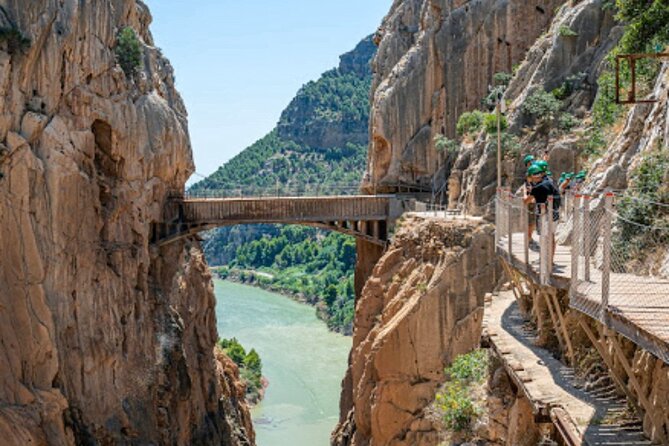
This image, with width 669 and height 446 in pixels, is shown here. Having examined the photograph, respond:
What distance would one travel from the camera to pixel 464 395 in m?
14.0

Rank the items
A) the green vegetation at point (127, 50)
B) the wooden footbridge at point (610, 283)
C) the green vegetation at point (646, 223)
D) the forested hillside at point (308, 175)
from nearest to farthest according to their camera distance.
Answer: the wooden footbridge at point (610, 283)
the green vegetation at point (646, 223)
the green vegetation at point (127, 50)
the forested hillside at point (308, 175)

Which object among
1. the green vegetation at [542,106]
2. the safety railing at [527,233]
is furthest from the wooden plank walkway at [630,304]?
the green vegetation at [542,106]

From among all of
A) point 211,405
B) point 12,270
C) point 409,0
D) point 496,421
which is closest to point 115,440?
point 12,270

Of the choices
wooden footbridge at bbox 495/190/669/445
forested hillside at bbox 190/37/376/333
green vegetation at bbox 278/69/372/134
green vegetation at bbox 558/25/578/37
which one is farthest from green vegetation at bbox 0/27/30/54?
green vegetation at bbox 278/69/372/134

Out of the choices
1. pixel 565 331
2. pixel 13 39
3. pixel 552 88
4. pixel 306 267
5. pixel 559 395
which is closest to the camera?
pixel 559 395

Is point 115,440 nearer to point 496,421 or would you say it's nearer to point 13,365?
point 13,365

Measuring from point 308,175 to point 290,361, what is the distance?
62410 millimetres

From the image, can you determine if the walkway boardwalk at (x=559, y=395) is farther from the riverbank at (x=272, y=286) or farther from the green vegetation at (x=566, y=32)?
the riverbank at (x=272, y=286)

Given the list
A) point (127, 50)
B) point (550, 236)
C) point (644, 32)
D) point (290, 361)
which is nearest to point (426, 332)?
point (644, 32)

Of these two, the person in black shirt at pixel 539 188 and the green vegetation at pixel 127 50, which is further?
the green vegetation at pixel 127 50

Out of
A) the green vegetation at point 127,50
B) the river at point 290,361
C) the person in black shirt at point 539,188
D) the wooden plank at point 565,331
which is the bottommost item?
the river at point 290,361

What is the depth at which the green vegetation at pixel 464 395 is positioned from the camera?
12.9 metres

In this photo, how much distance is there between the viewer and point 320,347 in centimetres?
5628

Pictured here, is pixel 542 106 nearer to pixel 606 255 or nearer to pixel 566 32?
pixel 566 32
